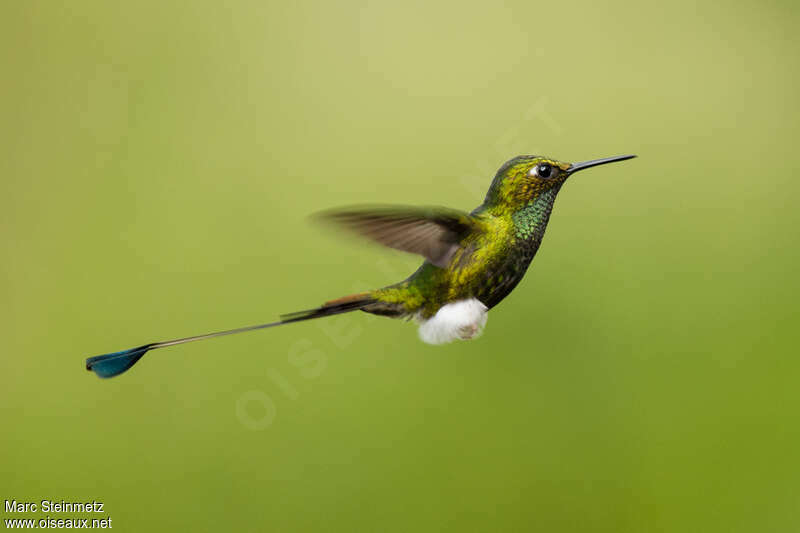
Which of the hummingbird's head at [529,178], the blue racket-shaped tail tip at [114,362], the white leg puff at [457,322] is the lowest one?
the blue racket-shaped tail tip at [114,362]

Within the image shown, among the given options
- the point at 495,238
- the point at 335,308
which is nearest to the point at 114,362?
the point at 335,308

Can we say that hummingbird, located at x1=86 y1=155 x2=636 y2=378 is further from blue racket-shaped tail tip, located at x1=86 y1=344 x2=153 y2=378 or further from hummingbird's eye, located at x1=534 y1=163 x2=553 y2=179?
blue racket-shaped tail tip, located at x1=86 y1=344 x2=153 y2=378

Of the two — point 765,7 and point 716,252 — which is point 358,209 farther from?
point 765,7

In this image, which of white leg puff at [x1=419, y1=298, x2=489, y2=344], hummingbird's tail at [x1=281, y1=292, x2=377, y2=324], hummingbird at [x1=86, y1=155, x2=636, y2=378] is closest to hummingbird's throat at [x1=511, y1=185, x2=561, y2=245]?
hummingbird at [x1=86, y1=155, x2=636, y2=378]

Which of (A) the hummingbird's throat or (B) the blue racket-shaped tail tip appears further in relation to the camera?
(A) the hummingbird's throat

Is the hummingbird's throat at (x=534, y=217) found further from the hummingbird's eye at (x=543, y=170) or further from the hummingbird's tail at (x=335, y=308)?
the hummingbird's tail at (x=335, y=308)

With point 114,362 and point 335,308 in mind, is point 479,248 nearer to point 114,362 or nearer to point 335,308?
point 335,308

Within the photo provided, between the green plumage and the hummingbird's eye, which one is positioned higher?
the hummingbird's eye

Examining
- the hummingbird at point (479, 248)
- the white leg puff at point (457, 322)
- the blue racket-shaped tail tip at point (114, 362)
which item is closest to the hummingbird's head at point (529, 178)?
the hummingbird at point (479, 248)
